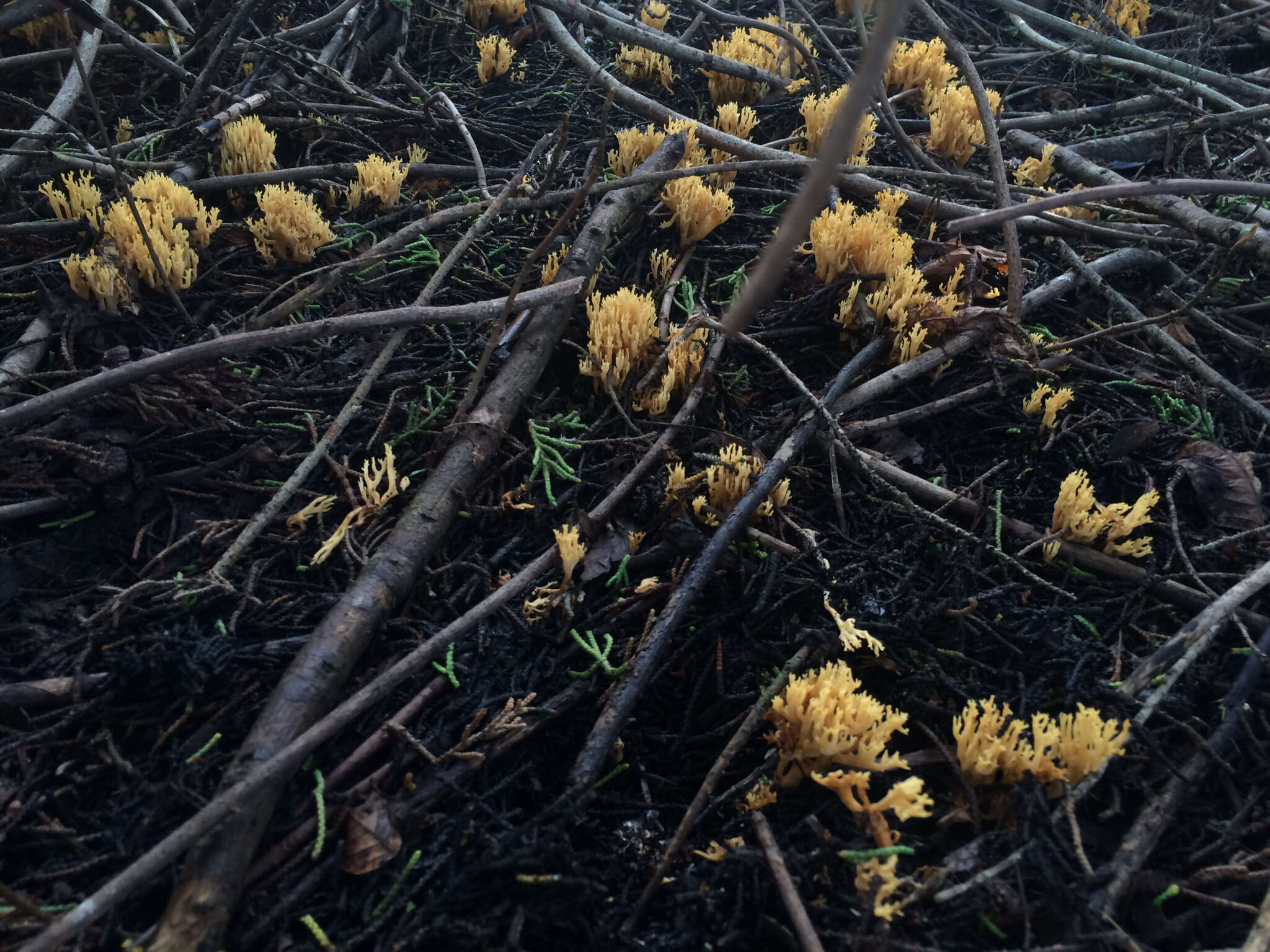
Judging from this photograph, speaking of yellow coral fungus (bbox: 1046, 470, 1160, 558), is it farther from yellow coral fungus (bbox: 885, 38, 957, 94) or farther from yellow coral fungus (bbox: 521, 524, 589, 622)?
yellow coral fungus (bbox: 885, 38, 957, 94)

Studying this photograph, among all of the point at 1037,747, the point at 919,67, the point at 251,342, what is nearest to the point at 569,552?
the point at 251,342

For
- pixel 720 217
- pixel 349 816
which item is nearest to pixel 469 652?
pixel 349 816

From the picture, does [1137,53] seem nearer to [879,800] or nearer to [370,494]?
[879,800]

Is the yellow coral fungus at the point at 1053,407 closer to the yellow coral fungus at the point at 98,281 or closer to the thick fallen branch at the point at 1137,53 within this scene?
the thick fallen branch at the point at 1137,53

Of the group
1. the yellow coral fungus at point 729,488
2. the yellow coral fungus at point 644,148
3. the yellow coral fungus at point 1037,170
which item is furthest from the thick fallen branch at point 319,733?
the yellow coral fungus at point 1037,170

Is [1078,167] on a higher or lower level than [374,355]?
higher

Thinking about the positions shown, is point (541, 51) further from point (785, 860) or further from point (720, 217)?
point (785, 860)
